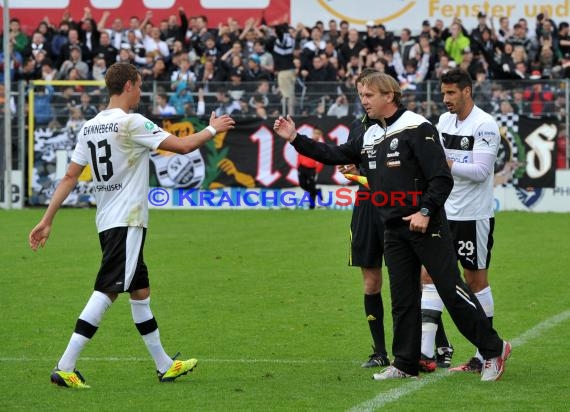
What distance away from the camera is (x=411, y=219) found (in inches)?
320

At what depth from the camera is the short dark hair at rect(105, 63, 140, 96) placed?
815cm

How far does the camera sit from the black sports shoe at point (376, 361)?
29.4ft

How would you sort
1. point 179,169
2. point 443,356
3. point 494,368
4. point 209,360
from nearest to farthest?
point 494,368, point 443,356, point 209,360, point 179,169

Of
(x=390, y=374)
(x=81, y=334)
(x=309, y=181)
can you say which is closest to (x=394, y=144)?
(x=390, y=374)

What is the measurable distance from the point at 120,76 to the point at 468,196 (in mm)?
2786

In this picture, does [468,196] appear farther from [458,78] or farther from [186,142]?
[186,142]

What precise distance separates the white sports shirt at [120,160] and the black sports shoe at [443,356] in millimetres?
2585

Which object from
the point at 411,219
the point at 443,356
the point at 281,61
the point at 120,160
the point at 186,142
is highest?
the point at 281,61

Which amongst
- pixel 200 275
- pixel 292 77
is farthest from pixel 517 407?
pixel 292 77

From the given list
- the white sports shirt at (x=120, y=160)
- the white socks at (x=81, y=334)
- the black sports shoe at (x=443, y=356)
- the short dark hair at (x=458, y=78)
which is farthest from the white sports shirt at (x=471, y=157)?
the white socks at (x=81, y=334)

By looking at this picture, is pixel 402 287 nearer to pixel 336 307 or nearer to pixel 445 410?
pixel 445 410

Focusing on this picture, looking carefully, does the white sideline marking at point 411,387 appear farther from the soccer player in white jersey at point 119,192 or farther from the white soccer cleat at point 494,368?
the soccer player in white jersey at point 119,192

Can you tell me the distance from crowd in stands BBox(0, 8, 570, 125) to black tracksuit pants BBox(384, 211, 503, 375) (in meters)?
16.8

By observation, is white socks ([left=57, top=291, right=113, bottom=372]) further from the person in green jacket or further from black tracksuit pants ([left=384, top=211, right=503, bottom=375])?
the person in green jacket
